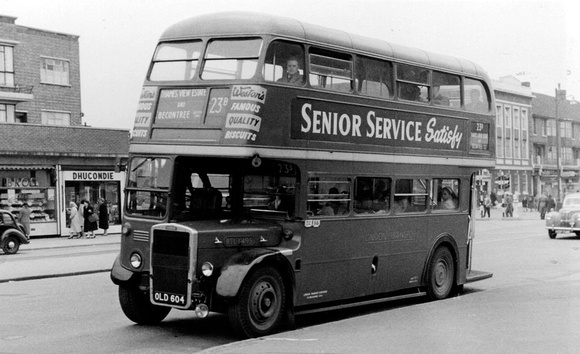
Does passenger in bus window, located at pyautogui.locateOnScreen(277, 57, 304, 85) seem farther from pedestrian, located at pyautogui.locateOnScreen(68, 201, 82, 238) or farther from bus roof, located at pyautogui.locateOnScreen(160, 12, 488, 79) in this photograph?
pedestrian, located at pyautogui.locateOnScreen(68, 201, 82, 238)

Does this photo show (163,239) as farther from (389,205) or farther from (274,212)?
(389,205)

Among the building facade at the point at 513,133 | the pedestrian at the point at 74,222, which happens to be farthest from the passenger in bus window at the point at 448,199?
the building facade at the point at 513,133

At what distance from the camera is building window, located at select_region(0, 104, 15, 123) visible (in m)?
37.4

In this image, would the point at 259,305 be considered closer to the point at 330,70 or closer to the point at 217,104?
the point at 217,104

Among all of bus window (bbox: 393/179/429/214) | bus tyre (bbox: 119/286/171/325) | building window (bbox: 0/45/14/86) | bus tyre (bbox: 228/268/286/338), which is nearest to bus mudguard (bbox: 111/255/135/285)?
bus tyre (bbox: 119/286/171/325)

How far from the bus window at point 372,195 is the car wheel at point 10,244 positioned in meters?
17.0

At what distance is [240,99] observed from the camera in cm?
945

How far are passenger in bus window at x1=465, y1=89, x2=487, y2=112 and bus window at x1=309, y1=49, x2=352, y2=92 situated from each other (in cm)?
347

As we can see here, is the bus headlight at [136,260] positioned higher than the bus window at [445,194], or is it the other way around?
the bus window at [445,194]

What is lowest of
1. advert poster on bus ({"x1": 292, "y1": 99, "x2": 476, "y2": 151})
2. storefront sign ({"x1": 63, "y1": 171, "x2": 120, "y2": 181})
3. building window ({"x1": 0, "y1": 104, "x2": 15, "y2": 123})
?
storefront sign ({"x1": 63, "y1": 171, "x2": 120, "y2": 181})

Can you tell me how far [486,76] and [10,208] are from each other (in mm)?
23813

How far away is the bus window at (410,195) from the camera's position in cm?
1211

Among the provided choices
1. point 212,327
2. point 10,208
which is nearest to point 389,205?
point 212,327

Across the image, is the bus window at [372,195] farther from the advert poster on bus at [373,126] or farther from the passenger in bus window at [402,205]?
the advert poster on bus at [373,126]
